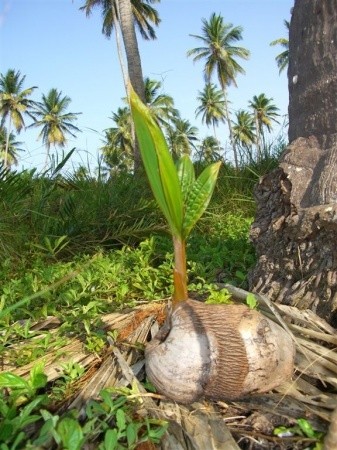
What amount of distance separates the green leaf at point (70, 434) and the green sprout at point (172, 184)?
1.59ft

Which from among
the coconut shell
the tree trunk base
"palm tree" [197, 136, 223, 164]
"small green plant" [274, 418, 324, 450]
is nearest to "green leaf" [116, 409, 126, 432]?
the coconut shell

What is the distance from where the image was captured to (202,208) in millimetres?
1454

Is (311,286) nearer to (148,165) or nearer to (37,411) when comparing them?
(148,165)

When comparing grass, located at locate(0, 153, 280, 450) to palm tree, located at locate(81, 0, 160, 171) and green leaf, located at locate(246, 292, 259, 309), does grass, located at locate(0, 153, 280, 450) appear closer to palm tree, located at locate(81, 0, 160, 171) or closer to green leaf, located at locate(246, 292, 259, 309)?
green leaf, located at locate(246, 292, 259, 309)

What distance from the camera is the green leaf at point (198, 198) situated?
145cm

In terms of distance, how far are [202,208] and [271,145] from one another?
13.1 feet

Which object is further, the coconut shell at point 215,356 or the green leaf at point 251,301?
the green leaf at point 251,301

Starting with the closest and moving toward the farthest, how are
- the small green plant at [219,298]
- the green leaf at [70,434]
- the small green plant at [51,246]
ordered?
the green leaf at [70,434] → the small green plant at [219,298] → the small green plant at [51,246]

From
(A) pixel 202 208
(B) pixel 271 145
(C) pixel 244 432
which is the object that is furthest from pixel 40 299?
(B) pixel 271 145

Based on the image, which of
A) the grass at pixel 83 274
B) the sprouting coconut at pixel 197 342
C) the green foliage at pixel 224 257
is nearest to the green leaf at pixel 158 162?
the sprouting coconut at pixel 197 342

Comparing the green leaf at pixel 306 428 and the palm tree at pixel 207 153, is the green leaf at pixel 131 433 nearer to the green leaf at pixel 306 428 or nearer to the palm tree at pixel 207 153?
the green leaf at pixel 306 428

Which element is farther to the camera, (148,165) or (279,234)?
(279,234)

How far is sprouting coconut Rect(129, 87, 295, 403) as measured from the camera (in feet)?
4.30

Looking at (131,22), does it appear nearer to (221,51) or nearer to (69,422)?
(69,422)
